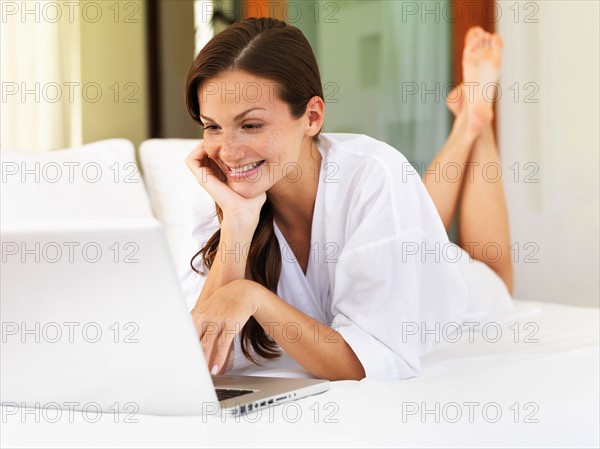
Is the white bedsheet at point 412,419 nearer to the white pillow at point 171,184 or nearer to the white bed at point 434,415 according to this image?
the white bed at point 434,415

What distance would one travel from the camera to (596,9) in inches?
85.8

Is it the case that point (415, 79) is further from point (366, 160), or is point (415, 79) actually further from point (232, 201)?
point (232, 201)

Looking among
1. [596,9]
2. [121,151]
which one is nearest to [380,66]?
[596,9]

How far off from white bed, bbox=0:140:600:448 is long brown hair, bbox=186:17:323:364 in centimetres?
30

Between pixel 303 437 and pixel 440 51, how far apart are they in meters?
1.87

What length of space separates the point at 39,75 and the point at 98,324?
4.83 feet

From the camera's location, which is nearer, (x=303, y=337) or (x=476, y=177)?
(x=303, y=337)

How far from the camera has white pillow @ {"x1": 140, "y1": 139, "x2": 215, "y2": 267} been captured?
1.95 metres

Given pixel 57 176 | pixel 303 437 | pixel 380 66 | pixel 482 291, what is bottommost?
pixel 482 291

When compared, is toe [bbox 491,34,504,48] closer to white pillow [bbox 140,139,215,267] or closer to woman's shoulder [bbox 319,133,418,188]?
white pillow [bbox 140,139,215,267]

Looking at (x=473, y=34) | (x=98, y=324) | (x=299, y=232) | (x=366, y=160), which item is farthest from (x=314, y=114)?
(x=473, y=34)

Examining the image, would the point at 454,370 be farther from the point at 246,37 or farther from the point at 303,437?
the point at 246,37

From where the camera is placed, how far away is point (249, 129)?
1.27 meters

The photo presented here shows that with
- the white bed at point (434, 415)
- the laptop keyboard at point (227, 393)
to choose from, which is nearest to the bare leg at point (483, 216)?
the white bed at point (434, 415)
